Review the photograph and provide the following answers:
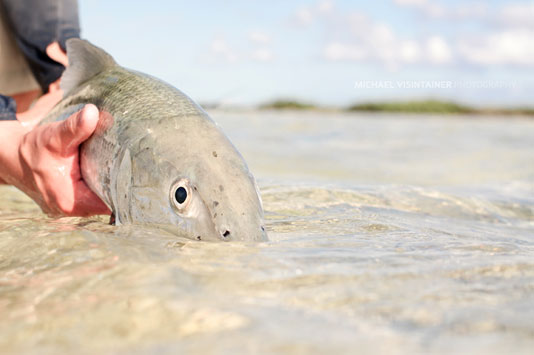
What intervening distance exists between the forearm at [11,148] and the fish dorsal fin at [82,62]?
384 millimetres

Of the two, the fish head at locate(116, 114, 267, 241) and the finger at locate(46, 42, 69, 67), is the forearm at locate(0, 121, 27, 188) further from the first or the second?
the finger at locate(46, 42, 69, 67)

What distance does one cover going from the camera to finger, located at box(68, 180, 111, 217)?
9.52 feet

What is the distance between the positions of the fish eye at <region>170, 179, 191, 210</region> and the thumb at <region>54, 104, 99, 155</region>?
0.71 meters

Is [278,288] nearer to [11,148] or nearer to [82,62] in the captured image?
[82,62]

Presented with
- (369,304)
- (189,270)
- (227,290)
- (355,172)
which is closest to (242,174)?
(189,270)

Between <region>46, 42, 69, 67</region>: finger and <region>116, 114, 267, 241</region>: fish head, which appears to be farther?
<region>46, 42, 69, 67</region>: finger

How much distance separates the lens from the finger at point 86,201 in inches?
114

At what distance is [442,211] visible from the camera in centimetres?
376

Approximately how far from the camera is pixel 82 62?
3113 mm

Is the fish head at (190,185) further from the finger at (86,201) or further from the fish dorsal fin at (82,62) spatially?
the fish dorsal fin at (82,62)

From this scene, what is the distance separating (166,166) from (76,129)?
691mm

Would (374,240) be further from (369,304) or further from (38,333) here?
(38,333)

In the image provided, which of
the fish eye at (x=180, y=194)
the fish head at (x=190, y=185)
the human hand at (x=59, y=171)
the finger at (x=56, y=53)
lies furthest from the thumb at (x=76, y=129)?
the finger at (x=56, y=53)

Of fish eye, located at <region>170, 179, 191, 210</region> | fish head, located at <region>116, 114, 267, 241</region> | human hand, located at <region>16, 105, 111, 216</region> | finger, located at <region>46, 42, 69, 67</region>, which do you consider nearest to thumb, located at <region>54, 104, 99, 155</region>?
human hand, located at <region>16, 105, 111, 216</region>
